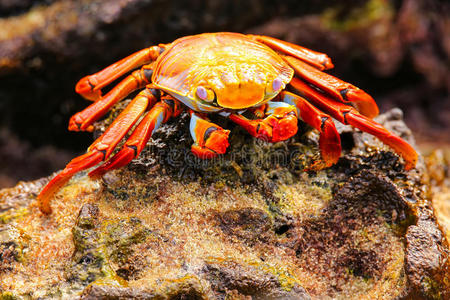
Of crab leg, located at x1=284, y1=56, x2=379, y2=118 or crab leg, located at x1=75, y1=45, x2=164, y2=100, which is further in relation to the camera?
crab leg, located at x1=75, y1=45, x2=164, y2=100

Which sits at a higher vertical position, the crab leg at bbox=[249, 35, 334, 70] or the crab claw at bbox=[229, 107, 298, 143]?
the crab leg at bbox=[249, 35, 334, 70]

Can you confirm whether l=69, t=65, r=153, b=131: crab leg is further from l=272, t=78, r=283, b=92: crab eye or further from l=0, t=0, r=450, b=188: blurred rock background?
l=0, t=0, r=450, b=188: blurred rock background

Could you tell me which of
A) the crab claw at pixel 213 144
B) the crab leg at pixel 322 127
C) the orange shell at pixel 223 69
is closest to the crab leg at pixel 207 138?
the crab claw at pixel 213 144

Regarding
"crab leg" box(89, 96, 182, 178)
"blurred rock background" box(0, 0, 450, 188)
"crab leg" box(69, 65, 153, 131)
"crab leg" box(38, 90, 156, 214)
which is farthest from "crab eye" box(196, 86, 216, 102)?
"blurred rock background" box(0, 0, 450, 188)

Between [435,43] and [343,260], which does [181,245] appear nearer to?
[343,260]

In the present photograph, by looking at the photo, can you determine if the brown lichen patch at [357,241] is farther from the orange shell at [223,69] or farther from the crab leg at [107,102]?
the crab leg at [107,102]
